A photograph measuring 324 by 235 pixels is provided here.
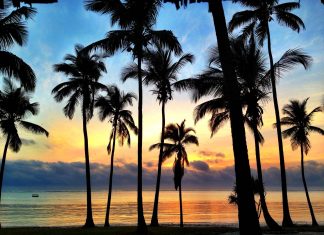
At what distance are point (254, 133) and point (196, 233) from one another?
6626mm

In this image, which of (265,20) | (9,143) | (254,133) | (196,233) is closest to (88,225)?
(9,143)

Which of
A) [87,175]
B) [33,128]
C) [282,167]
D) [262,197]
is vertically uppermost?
[33,128]

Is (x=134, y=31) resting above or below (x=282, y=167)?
above

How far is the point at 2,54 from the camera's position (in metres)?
17.1

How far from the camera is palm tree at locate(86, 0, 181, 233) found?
2192 centimetres

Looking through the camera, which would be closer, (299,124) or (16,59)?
(16,59)

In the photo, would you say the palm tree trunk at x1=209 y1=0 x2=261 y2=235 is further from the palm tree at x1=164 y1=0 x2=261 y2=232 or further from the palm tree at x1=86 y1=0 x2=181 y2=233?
the palm tree at x1=86 y1=0 x2=181 y2=233

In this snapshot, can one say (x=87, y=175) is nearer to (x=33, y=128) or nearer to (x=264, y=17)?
(x=33, y=128)

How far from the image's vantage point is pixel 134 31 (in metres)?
22.3

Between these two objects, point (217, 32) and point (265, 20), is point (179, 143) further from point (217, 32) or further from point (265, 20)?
point (217, 32)

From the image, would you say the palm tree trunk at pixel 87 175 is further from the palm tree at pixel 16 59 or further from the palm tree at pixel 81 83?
the palm tree at pixel 16 59

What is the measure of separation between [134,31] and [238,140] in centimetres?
1311

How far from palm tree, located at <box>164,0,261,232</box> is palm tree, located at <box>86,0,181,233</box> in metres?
10.5

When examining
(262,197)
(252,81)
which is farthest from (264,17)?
(262,197)
